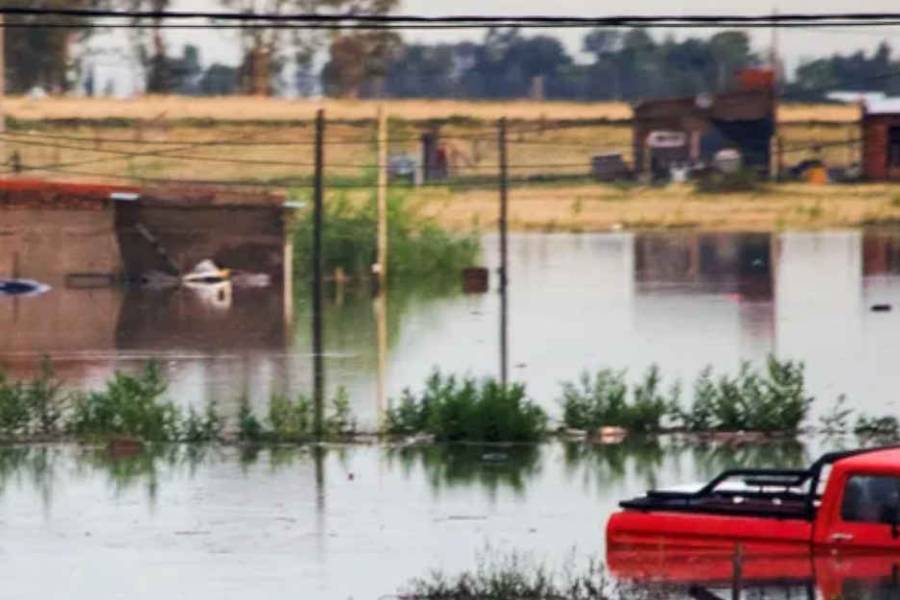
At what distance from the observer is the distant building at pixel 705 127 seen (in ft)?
273

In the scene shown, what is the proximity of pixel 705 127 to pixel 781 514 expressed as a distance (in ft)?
217

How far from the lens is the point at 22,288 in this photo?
56.6m

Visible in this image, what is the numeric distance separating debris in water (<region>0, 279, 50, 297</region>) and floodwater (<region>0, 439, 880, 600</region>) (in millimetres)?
29655

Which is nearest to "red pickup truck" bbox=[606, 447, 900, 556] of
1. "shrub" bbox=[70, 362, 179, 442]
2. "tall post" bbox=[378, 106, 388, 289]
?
"shrub" bbox=[70, 362, 179, 442]

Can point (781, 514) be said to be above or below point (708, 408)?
below

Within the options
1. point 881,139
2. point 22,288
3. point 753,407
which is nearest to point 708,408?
point 753,407

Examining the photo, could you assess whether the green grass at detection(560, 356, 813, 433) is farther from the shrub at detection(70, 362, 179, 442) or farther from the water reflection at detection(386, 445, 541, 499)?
the shrub at detection(70, 362, 179, 442)

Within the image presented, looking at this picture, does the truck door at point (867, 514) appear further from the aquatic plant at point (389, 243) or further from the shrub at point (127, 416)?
the aquatic plant at point (389, 243)

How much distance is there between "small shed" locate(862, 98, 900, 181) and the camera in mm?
77625

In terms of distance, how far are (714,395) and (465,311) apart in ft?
77.4

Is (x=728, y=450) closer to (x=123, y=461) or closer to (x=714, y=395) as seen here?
(x=714, y=395)

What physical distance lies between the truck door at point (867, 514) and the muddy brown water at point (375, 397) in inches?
97.9

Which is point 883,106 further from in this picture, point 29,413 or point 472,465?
point 472,465

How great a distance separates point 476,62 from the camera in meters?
101
